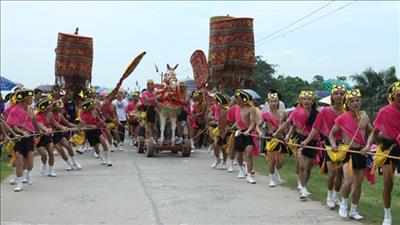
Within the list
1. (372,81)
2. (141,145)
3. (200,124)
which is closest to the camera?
(141,145)

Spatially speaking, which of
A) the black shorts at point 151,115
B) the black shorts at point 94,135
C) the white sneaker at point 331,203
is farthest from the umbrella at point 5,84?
the white sneaker at point 331,203

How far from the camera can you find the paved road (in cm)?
805

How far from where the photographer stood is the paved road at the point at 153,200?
805 centimetres

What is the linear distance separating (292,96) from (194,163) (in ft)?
78.0

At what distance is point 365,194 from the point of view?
10375 millimetres

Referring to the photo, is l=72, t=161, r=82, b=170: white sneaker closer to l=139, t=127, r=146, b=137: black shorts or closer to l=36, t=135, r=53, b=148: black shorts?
l=36, t=135, r=53, b=148: black shorts

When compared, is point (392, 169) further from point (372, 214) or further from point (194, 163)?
point (194, 163)

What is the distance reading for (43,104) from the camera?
1227 cm

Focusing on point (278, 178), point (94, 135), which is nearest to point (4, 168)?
point (94, 135)

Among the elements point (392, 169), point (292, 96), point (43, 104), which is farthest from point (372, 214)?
point (292, 96)

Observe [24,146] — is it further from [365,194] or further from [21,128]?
[365,194]

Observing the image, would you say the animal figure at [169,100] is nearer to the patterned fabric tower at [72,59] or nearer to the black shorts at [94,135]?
the black shorts at [94,135]

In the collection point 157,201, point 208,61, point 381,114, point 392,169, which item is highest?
point 208,61

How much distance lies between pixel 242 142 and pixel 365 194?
259 centimetres
